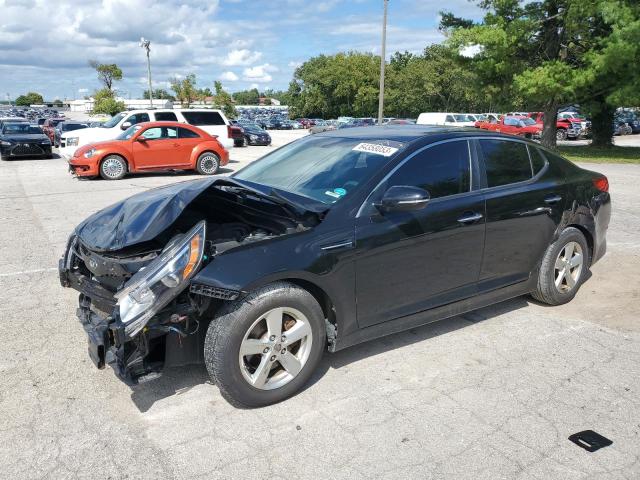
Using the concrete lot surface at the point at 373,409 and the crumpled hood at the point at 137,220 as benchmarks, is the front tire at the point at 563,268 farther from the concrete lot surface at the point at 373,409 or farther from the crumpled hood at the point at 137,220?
the crumpled hood at the point at 137,220

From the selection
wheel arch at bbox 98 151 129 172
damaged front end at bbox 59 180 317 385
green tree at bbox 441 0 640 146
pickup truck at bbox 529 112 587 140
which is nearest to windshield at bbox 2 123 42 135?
wheel arch at bbox 98 151 129 172

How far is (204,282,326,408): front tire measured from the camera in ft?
10.1

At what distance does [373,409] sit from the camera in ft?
10.8

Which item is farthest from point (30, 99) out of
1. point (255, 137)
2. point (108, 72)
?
point (255, 137)

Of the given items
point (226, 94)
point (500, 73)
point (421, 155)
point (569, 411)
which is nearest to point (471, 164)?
point (421, 155)

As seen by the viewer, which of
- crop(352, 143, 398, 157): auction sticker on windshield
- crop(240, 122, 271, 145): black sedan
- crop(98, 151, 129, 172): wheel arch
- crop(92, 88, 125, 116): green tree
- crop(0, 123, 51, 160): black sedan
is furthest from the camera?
crop(92, 88, 125, 116): green tree

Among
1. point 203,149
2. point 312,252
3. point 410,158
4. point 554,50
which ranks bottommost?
point 203,149

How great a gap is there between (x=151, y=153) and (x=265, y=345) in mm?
12651

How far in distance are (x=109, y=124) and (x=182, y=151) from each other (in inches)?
204

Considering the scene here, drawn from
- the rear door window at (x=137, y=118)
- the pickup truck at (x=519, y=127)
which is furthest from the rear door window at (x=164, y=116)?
the pickup truck at (x=519, y=127)

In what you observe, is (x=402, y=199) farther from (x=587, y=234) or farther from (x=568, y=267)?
(x=587, y=234)

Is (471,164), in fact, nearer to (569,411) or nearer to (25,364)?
(569,411)

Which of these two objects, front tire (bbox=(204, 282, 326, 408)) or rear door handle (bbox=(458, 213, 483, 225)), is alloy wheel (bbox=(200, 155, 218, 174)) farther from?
front tire (bbox=(204, 282, 326, 408))

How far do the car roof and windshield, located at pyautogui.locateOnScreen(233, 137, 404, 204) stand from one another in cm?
10
